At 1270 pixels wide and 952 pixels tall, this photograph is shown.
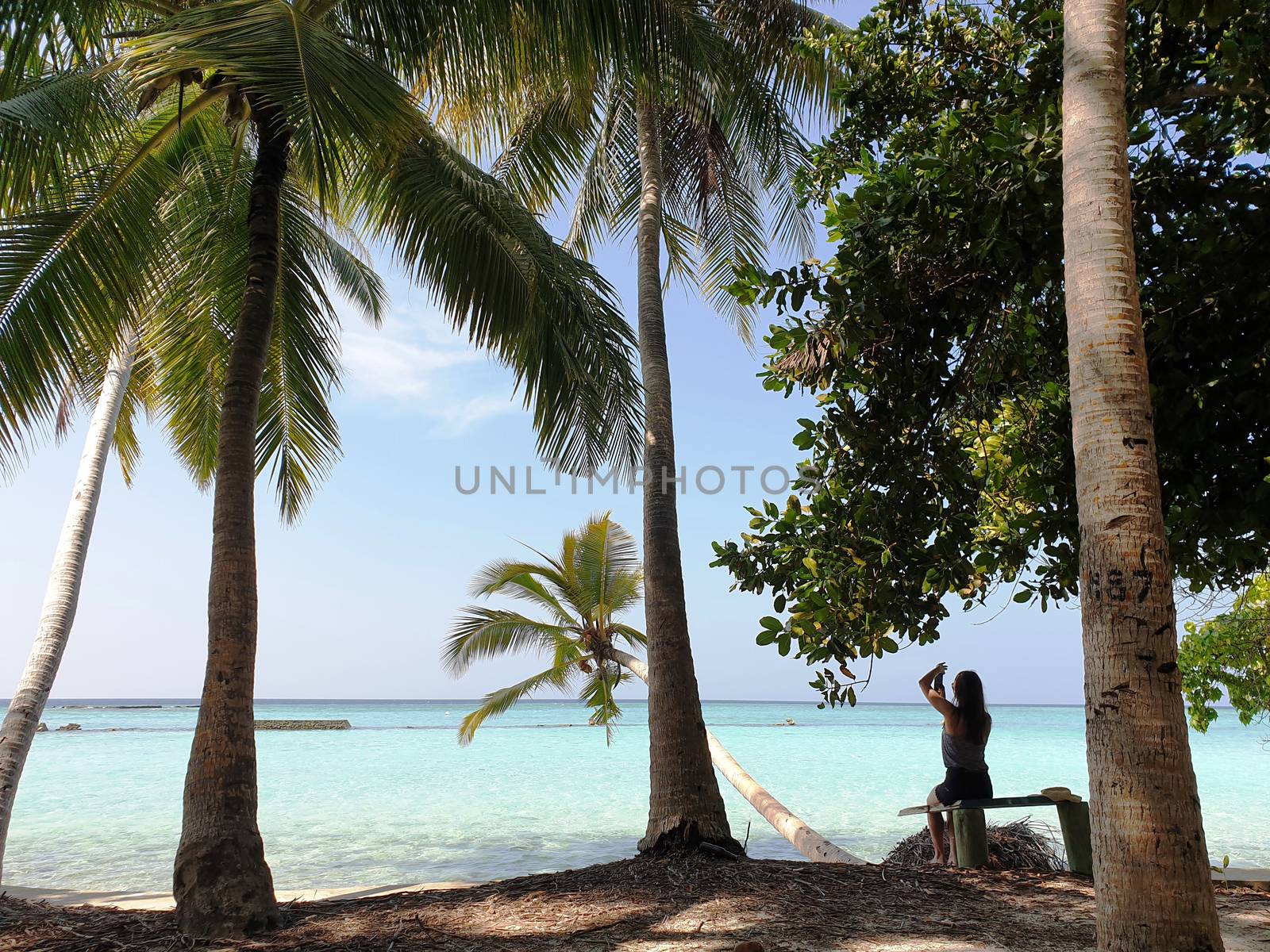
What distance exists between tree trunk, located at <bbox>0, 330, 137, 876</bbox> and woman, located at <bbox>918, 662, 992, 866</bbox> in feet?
21.3

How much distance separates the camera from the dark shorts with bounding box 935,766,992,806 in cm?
598

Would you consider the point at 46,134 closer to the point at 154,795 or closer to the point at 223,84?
the point at 223,84

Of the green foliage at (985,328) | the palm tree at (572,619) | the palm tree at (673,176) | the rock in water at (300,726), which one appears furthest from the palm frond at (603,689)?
the rock in water at (300,726)

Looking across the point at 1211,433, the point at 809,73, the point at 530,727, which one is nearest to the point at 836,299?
the point at 1211,433

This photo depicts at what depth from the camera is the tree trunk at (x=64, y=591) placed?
23.3ft

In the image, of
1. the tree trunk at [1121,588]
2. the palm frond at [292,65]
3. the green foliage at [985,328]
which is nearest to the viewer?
the tree trunk at [1121,588]

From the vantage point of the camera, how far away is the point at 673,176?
32.8 ft

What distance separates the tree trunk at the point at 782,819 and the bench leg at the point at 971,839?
0.78m

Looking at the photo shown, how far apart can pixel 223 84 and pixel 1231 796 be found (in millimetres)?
22577

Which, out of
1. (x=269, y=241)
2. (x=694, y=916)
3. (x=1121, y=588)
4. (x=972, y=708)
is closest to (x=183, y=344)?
(x=269, y=241)

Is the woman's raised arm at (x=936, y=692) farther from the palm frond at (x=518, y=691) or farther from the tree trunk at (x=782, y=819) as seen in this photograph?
the palm frond at (x=518, y=691)

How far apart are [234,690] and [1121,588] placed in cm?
478

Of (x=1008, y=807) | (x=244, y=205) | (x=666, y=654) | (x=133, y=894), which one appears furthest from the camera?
(x=133, y=894)

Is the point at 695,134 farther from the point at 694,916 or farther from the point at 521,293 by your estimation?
the point at 694,916
